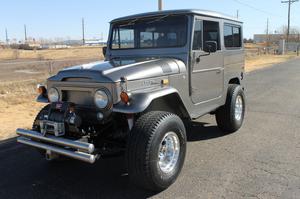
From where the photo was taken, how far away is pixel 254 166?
194 inches

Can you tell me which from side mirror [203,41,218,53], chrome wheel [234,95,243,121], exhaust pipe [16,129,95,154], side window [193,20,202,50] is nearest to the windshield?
side window [193,20,202,50]

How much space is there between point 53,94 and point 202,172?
2226 mm

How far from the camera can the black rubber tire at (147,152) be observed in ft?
12.7

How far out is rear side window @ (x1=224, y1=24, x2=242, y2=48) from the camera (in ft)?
20.9

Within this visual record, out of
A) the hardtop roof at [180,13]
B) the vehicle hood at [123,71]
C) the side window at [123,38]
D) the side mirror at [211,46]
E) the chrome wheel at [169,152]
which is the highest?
the hardtop roof at [180,13]

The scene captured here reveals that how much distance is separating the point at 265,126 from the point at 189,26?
309 centimetres

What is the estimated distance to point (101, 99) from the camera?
417cm

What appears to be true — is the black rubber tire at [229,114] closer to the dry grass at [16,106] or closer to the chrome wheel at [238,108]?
the chrome wheel at [238,108]

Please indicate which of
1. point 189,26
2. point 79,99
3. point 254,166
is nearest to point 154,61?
point 189,26

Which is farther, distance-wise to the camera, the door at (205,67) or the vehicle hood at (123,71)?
the door at (205,67)

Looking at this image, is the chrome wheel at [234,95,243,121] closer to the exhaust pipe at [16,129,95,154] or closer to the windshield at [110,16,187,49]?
the windshield at [110,16,187,49]

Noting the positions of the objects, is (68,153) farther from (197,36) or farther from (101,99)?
(197,36)

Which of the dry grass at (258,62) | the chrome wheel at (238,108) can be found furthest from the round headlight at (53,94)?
the dry grass at (258,62)

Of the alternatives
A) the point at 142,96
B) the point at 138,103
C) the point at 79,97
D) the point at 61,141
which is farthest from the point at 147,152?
the point at 79,97
